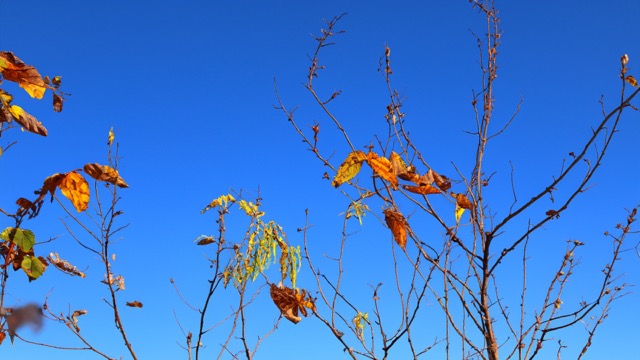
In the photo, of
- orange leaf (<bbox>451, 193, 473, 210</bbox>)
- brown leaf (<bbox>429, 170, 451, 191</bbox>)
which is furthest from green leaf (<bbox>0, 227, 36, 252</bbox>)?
orange leaf (<bbox>451, 193, 473, 210</bbox>)

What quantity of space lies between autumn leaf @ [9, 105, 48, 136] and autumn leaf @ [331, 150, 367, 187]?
36.0 inches

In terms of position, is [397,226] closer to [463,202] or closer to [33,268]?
[463,202]

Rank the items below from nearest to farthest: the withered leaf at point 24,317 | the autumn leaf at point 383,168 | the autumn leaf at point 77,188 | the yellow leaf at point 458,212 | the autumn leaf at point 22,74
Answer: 1. the autumn leaf at point 22,74
2. the autumn leaf at point 77,188
3. the autumn leaf at point 383,168
4. the withered leaf at point 24,317
5. the yellow leaf at point 458,212

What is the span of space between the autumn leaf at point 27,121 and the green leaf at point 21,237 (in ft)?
1.14

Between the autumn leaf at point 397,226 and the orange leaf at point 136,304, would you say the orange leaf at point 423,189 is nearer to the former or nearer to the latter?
the autumn leaf at point 397,226

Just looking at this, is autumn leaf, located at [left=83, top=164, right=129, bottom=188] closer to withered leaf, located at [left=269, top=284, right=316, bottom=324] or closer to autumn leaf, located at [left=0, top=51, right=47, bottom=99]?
autumn leaf, located at [left=0, top=51, right=47, bottom=99]

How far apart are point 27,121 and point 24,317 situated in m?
0.72

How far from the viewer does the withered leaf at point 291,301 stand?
8.05 feet

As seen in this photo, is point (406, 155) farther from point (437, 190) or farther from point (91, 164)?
point (91, 164)

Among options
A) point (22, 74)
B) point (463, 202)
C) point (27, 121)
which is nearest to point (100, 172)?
point (27, 121)

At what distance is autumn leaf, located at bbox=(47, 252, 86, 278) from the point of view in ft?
7.63

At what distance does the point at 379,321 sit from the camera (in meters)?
2.44

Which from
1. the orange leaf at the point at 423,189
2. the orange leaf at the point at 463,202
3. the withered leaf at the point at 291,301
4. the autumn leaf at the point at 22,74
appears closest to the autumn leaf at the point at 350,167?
the orange leaf at the point at 423,189

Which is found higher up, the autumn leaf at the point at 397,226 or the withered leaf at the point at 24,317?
the autumn leaf at the point at 397,226
